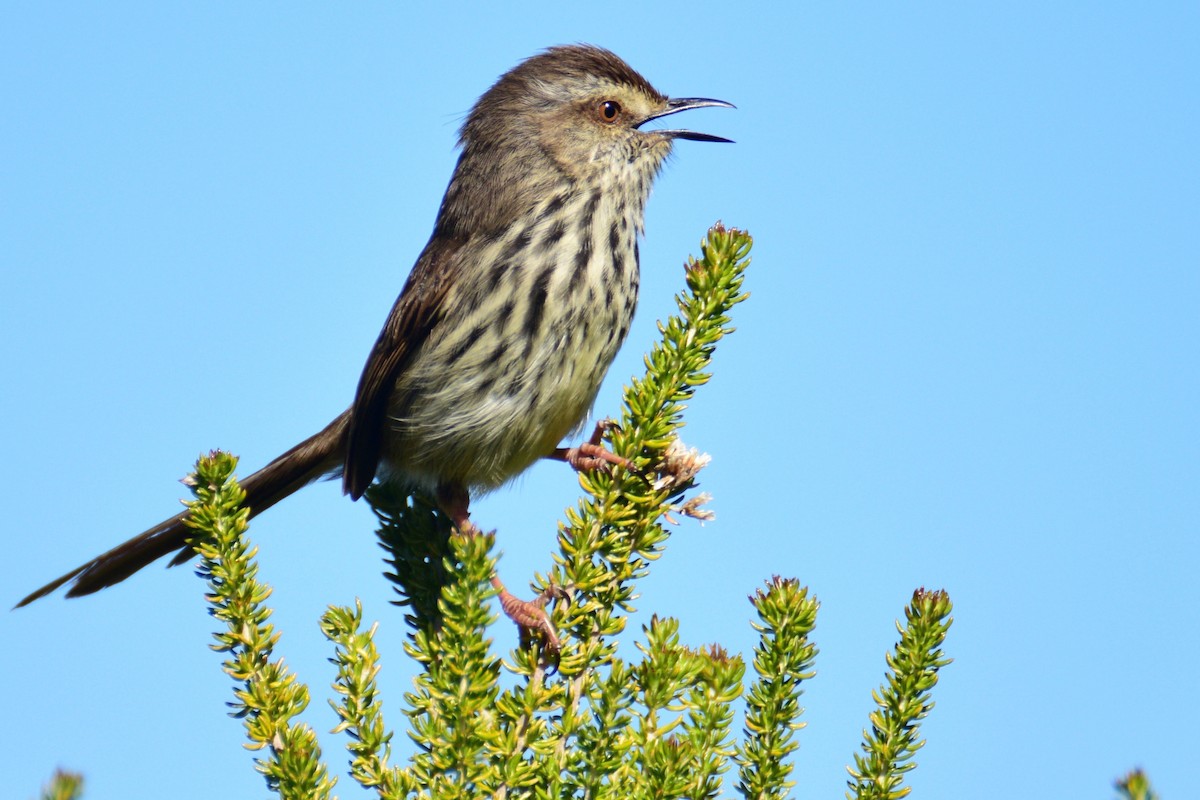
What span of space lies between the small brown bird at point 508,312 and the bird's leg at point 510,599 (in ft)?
0.08

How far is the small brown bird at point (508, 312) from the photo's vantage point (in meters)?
5.06

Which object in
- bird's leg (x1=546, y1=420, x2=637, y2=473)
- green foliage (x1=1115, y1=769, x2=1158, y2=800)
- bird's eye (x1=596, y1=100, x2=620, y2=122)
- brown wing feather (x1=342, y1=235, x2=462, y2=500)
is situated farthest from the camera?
bird's eye (x1=596, y1=100, x2=620, y2=122)

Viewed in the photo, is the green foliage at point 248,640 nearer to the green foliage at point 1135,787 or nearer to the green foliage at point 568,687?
the green foliage at point 568,687

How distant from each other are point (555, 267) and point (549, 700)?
2629 mm

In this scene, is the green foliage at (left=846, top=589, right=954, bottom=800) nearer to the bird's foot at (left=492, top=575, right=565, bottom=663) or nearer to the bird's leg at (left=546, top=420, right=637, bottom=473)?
the bird's foot at (left=492, top=575, right=565, bottom=663)

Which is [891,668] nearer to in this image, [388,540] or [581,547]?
[581,547]

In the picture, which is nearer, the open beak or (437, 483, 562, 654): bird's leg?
(437, 483, 562, 654): bird's leg

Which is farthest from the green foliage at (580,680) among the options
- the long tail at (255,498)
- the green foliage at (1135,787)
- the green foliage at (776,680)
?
the long tail at (255,498)

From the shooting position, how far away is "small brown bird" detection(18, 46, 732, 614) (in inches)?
199

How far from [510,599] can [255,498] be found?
188 cm

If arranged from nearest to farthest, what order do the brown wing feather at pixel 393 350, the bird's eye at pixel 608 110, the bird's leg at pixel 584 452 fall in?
the bird's leg at pixel 584 452 → the brown wing feather at pixel 393 350 → the bird's eye at pixel 608 110

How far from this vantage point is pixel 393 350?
558 cm

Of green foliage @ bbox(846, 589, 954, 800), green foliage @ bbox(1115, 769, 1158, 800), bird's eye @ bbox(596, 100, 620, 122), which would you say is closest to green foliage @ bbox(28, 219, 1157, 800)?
green foliage @ bbox(846, 589, 954, 800)

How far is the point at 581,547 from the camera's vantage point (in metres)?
3.24
